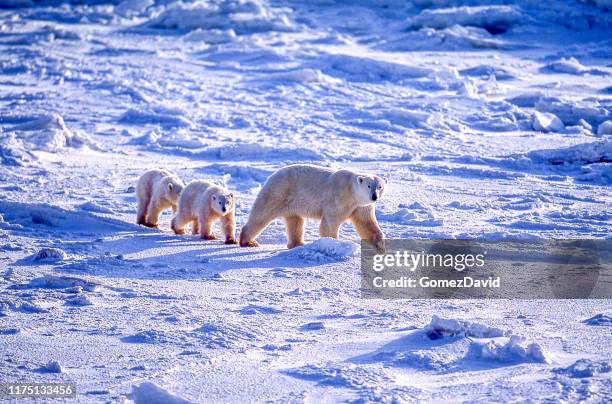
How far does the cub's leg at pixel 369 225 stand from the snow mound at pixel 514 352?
3145mm

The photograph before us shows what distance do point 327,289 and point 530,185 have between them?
5.26 m

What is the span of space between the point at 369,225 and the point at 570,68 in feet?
45.4

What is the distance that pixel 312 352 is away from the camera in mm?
4641

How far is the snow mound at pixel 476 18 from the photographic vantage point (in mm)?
25219

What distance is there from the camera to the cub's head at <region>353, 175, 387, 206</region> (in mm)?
7168

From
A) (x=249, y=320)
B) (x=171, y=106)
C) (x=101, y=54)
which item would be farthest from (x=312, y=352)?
(x=101, y=54)

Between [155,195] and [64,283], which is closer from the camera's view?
[64,283]

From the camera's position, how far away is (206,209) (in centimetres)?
833

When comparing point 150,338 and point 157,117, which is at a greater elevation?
point 157,117

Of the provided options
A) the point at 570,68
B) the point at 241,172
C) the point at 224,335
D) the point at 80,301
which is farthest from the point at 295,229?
the point at 570,68

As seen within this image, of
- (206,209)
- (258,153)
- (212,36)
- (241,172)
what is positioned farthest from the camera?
(212,36)

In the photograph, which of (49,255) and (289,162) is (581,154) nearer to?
(289,162)

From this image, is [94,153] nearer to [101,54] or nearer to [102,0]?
[101,54]

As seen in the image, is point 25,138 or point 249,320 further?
point 25,138
